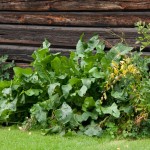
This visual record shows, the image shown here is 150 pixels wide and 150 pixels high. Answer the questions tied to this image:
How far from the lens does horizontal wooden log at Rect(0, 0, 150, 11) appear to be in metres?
7.20

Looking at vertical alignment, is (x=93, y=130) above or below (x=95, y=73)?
below

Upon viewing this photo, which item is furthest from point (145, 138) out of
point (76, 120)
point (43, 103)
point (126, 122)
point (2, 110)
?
point (2, 110)

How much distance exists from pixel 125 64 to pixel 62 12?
1.96 meters

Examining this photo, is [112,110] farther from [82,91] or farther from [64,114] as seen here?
[64,114]

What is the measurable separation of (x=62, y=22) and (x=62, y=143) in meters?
2.66

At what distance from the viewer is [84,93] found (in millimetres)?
6395

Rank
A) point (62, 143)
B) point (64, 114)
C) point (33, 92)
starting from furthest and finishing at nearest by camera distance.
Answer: point (33, 92), point (64, 114), point (62, 143)

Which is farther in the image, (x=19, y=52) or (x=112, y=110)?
(x=19, y=52)

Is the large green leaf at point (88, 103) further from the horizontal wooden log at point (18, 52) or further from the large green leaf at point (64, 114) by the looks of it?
the horizontal wooden log at point (18, 52)

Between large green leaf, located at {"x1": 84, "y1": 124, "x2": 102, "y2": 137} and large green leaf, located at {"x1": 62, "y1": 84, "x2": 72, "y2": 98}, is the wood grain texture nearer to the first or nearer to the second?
large green leaf, located at {"x1": 62, "y1": 84, "x2": 72, "y2": 98}

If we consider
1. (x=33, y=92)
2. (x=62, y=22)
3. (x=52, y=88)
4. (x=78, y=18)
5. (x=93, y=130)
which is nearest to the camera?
(x=93, y=130)

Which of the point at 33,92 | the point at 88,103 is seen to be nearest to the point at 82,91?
the point at 88,103

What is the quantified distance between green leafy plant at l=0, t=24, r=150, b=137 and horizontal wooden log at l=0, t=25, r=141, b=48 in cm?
31

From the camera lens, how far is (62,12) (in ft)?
26.2
